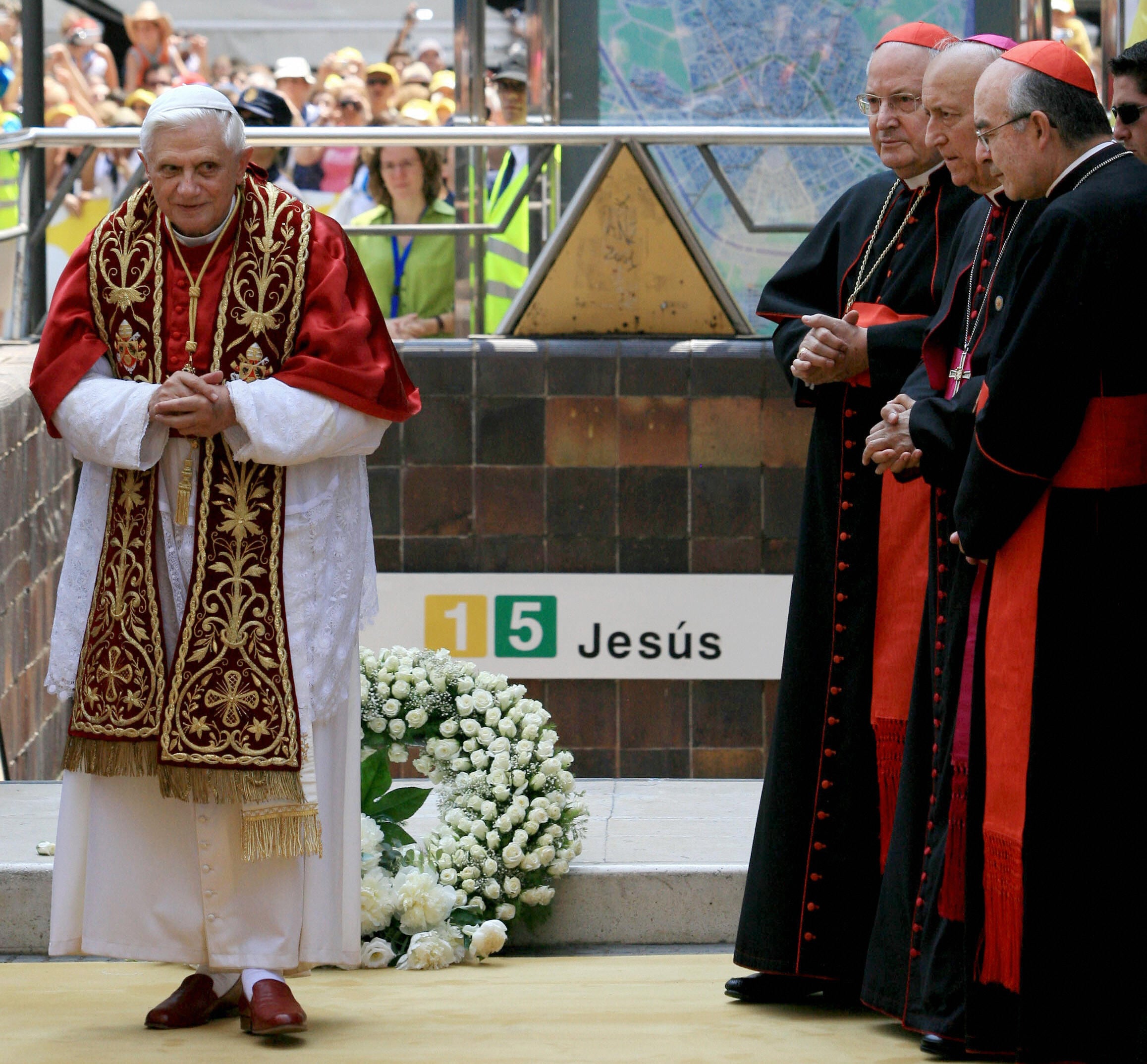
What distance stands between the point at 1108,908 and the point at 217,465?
6.23ft

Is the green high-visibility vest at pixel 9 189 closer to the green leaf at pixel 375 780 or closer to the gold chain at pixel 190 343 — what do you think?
the green leaf at pixel 375 780

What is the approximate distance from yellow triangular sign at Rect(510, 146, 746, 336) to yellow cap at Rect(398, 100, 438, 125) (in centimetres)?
195

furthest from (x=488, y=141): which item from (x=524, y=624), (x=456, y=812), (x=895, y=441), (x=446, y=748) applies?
(x=895, y=441)

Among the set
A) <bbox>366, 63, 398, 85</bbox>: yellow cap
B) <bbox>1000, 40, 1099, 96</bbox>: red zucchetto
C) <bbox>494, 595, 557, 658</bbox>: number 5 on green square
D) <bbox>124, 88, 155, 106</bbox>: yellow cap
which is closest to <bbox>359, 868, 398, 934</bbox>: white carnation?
<bbox>1000, 40, 1099, 96</bbox>: red zucchetto

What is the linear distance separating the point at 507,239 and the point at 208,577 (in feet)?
11.7

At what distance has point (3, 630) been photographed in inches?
247

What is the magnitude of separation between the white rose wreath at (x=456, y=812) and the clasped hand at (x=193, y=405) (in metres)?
1.24

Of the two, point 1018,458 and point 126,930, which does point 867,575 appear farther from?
point 126,930

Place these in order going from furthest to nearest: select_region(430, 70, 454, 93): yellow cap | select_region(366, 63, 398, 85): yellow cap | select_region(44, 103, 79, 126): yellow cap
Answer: select_region(430, 70, 454, 93): yellow cap
select_region(366, 63, 398, 85): yellow cap
select_region(44, 103, 79, 126): yellow cap

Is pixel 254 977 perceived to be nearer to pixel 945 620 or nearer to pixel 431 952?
pixel 431 952

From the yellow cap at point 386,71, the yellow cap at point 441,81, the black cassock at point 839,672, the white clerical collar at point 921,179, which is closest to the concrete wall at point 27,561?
the yellow cap at point 386,71

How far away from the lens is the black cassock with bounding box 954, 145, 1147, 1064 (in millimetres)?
3211

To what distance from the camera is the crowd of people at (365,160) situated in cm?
718

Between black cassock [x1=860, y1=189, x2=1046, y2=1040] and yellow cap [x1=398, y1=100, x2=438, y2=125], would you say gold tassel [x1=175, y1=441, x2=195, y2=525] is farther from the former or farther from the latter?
yellow cap [x1=398, y1=100, x2=438, y2=125]
